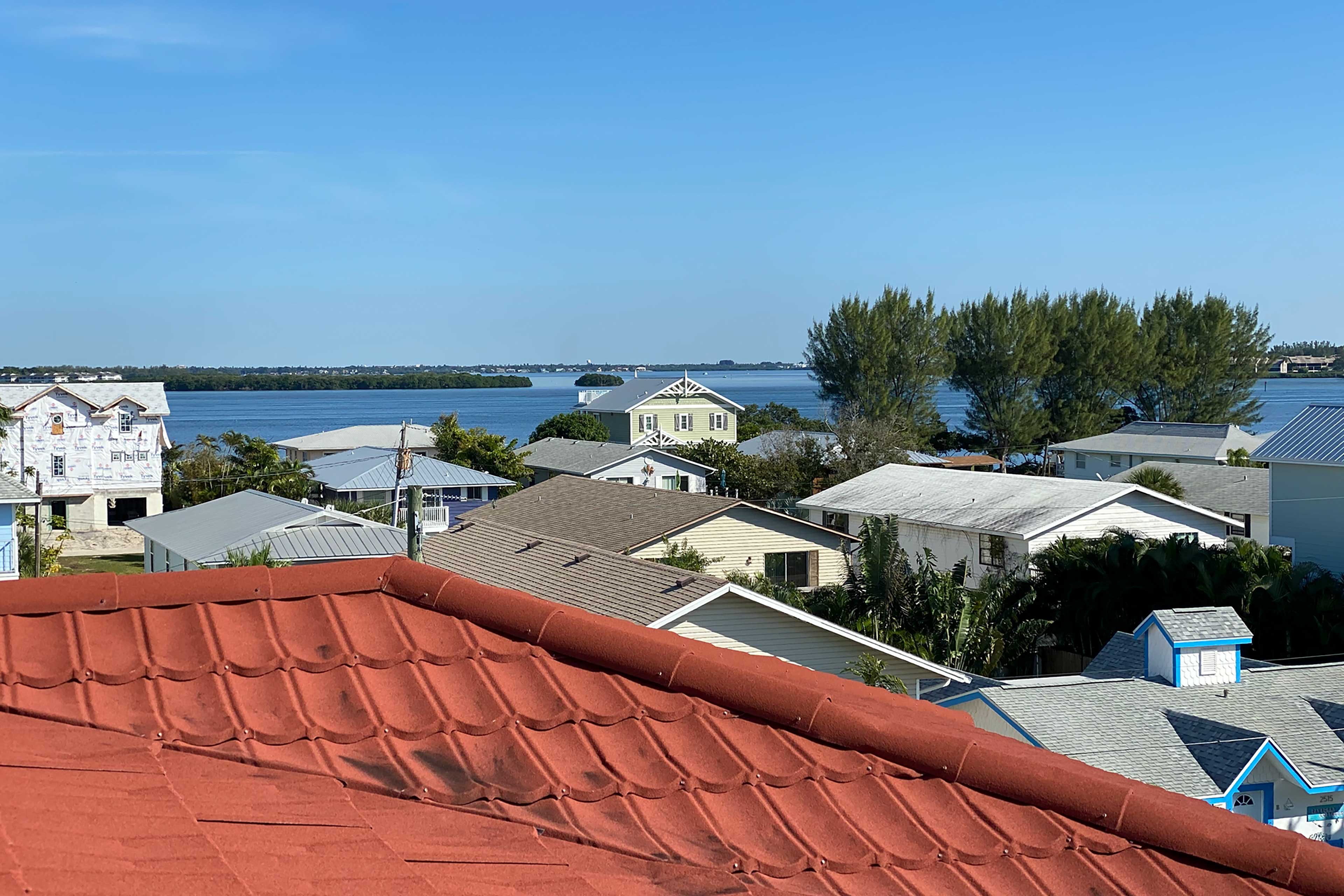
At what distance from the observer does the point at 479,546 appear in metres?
31.6

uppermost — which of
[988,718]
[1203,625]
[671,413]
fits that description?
[671,413]

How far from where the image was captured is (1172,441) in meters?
77.0

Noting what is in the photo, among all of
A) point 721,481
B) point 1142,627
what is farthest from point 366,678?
point 721,481

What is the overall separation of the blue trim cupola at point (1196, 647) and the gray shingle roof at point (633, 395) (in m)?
73.1

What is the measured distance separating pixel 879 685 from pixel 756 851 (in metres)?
19.3

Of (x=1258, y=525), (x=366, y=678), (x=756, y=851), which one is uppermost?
(x=366, y=678)

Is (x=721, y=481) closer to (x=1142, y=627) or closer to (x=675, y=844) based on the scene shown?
(x=1142, y=627)

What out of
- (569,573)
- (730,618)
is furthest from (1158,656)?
(569,573)

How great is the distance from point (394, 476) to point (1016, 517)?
3114cm

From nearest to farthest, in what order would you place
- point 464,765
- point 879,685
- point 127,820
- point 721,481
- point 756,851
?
point 127,820 → point 756,851 → point 464,765 → point 879,685 → point 721,481

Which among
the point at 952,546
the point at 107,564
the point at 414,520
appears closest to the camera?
the point at 414,520

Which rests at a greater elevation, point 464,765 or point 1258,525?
point 464,765

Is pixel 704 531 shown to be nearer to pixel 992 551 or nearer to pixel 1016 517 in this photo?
pixel 992 551

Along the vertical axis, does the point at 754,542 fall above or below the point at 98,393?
below
